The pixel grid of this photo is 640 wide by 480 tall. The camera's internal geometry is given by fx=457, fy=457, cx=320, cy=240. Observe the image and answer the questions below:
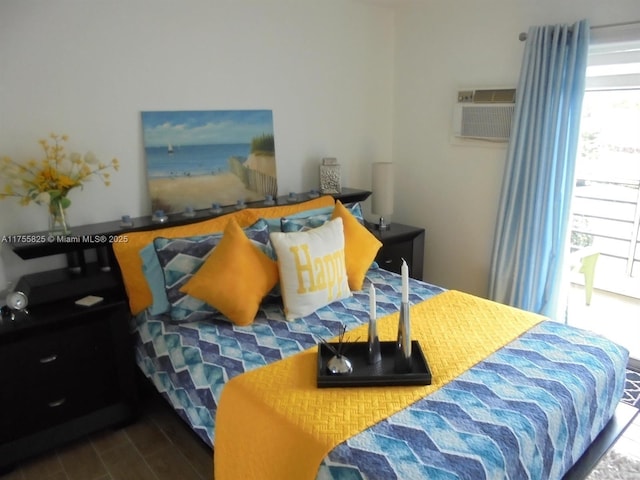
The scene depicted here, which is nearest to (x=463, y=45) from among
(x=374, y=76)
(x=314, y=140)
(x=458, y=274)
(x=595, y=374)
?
(x=374, y=76)

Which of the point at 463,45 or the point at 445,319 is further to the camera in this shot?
the point at 463,45

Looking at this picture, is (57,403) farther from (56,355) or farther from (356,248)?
(356,248)

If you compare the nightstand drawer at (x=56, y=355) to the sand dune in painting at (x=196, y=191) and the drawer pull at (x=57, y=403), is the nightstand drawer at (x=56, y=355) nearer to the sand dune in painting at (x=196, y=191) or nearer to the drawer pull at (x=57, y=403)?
the drawer pull at (x=57, y=403)

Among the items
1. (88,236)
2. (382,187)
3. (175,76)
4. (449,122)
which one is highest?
(175,76)

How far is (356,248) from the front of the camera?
2.62 meters

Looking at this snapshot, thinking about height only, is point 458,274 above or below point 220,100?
below

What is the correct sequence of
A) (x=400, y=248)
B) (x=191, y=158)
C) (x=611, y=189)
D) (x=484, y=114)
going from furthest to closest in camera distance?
(x=611, y=189) → (x=400, y=248) → (x=484, y=114) → (x=191, y=158)

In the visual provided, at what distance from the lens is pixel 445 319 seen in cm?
214

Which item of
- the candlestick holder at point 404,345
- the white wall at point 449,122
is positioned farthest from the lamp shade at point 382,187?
the candlestick holder at point 404,345

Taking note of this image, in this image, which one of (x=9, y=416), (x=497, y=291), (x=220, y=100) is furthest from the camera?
(x=497, y=291)

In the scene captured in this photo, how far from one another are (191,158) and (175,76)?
470 mm

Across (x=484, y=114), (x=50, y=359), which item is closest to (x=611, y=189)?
(x=484, y=114)

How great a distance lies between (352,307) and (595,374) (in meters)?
1.08

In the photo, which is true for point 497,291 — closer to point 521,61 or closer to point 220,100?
point 521,61
